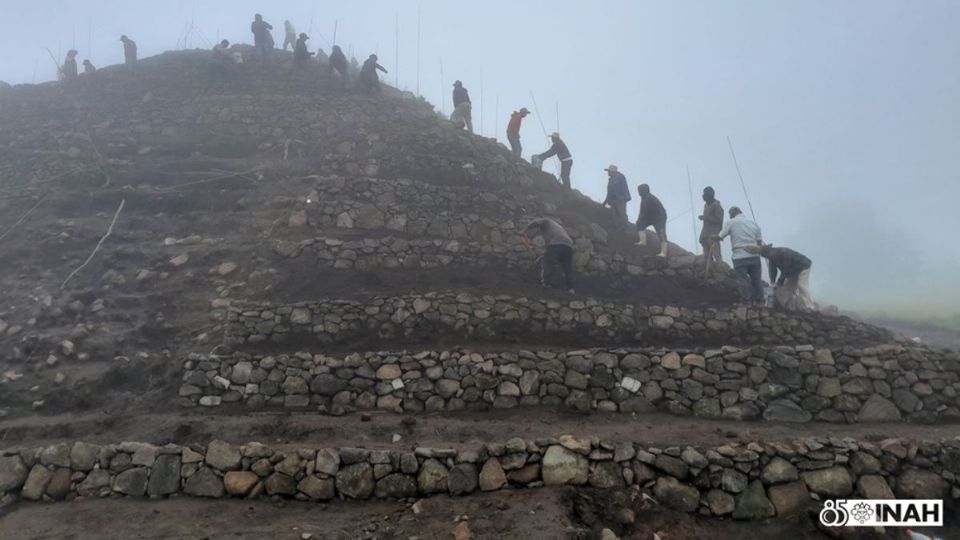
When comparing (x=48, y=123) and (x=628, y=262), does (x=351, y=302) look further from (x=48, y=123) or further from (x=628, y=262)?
(x=48, y=123)

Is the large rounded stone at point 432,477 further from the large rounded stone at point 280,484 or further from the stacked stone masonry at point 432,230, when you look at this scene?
the stacked stone masonry at point 432,230

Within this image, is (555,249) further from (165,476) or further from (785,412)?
(165,476)

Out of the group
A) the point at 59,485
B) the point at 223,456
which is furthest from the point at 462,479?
the point at 59,485

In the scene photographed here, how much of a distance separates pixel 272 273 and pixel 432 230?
4.86 meters

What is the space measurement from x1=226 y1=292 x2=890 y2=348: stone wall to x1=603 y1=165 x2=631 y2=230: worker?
593 cm

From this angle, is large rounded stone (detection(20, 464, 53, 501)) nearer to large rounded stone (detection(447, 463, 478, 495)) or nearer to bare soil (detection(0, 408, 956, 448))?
bare soil (detection(0, 408, 956, 448))

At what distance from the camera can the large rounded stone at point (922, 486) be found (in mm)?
9172

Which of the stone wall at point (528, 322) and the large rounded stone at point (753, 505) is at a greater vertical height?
the stone wall at point (528, 322)

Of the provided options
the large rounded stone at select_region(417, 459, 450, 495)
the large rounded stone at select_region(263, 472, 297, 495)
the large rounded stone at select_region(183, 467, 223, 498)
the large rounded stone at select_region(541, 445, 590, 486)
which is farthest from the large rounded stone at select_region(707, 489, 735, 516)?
the large rounded stone at select_region(183, 467, 223, 498)

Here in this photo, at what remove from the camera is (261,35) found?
28.2 metres

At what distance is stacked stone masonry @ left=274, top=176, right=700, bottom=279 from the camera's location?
1647 cm

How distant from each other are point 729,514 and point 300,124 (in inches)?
803


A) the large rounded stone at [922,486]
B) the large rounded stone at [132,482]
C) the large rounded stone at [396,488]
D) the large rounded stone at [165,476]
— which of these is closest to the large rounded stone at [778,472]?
the large rounded stone at [922,486]
